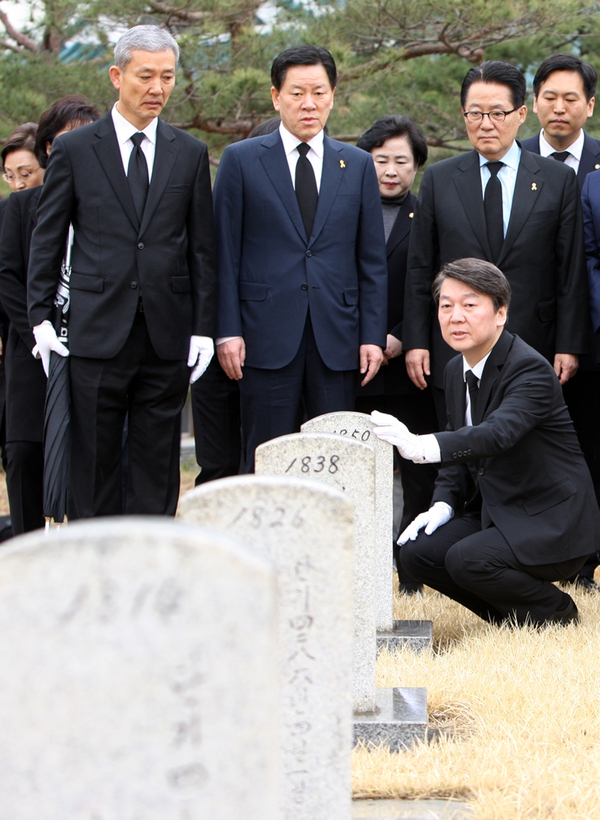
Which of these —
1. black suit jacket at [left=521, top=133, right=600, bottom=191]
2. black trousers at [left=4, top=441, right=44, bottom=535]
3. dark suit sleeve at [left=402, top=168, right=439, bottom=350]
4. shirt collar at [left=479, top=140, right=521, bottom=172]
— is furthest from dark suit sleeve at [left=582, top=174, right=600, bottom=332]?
black trousers at [left=4, top=441, right=44, bottom=535]

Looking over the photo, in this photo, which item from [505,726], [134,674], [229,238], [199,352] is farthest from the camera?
[229,238]

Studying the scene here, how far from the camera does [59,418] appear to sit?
4.07m

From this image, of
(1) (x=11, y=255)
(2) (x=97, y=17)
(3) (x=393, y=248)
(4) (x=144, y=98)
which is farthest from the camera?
(2) (x=97, y=17)

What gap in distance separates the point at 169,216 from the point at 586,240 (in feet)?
6.46

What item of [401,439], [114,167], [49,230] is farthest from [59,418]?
[401,439]

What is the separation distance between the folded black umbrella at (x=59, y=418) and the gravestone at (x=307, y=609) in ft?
6.14

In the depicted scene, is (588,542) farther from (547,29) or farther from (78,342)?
(547,29)

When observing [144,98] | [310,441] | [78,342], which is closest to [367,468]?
[310,441]

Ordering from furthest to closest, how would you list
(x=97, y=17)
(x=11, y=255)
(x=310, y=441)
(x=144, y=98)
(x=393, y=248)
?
(x=97, y=17), (x=393, y=248), (x=11, y=255), (x=144, y=98), (x=310, y=441)

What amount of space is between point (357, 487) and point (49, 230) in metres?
1.62

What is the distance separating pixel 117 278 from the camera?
410cm

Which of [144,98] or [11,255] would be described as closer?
[144,98]

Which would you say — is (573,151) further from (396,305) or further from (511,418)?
(511,418)

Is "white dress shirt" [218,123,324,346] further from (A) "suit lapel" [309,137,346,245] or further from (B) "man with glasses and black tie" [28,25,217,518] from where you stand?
(B) "man with glasses and black tie" [28,25,217,518]
